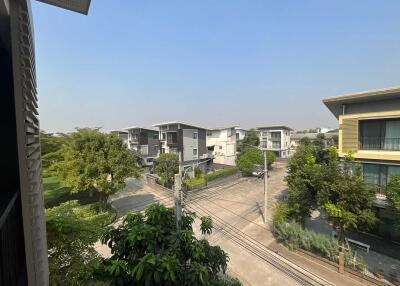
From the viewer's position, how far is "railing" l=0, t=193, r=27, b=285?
2312 mm

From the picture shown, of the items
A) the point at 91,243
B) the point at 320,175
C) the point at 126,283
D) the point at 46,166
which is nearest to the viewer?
the point at 126,283

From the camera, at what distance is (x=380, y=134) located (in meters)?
11.5

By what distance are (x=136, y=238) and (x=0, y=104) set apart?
2.95m

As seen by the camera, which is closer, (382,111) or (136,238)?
(136,238)

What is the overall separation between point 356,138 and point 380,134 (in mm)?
1005

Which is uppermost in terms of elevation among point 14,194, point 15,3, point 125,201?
point 15,3

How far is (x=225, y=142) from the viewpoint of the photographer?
39031 millimetres

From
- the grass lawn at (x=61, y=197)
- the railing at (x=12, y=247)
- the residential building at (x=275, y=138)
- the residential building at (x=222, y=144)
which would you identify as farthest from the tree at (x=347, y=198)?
the residential building at (x=275, y=138)

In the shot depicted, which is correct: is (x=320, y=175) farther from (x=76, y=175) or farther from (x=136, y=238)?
(x=76, y=175)

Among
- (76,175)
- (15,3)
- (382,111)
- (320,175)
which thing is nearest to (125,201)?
(76,175)

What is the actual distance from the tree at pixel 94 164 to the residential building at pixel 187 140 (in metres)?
13.3

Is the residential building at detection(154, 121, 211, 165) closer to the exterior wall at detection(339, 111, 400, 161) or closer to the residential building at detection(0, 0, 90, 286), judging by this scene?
the exterior wall at detection(339, 111, 400, 161)

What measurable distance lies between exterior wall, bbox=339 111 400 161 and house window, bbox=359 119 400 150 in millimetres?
274

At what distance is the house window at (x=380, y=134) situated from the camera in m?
11.0
